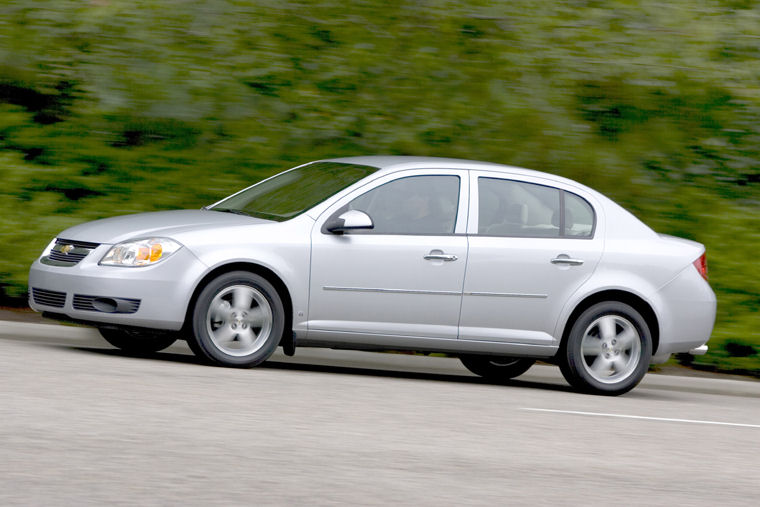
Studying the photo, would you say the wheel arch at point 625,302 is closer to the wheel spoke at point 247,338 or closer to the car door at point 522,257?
the car door at point 522,257

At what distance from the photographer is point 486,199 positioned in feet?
30.0

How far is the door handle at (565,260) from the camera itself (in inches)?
359

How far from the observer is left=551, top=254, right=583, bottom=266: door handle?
911cm

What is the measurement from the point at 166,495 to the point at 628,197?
958 centimetres

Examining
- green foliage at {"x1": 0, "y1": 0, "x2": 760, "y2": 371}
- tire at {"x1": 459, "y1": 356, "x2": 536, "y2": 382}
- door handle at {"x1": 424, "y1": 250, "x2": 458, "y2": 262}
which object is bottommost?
tire at {"x1": 459, "y1": 356, "x2": 536, "y2": 382}

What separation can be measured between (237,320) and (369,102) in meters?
5.82

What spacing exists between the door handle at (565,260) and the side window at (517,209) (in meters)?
0.19

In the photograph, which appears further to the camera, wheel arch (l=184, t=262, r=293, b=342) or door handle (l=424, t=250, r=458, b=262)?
door handle (l=424, t=250, r=458, b=262)

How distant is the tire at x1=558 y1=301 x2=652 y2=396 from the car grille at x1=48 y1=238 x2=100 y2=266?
362cm

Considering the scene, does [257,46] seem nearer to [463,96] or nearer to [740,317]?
[463,96]

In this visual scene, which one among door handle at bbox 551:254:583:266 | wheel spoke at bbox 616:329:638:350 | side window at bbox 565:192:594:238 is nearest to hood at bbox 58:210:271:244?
door handle at bbox 551:254:583:266

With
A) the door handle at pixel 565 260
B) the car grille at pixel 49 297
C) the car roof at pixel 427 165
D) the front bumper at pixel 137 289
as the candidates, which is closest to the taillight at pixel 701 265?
the door handle at pixel 565 260

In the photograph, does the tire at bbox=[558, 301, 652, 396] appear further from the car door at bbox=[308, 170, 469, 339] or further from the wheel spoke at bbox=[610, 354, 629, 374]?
the car door at bbox=[308, 170, 469, 339]

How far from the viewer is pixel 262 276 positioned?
28.0ft
